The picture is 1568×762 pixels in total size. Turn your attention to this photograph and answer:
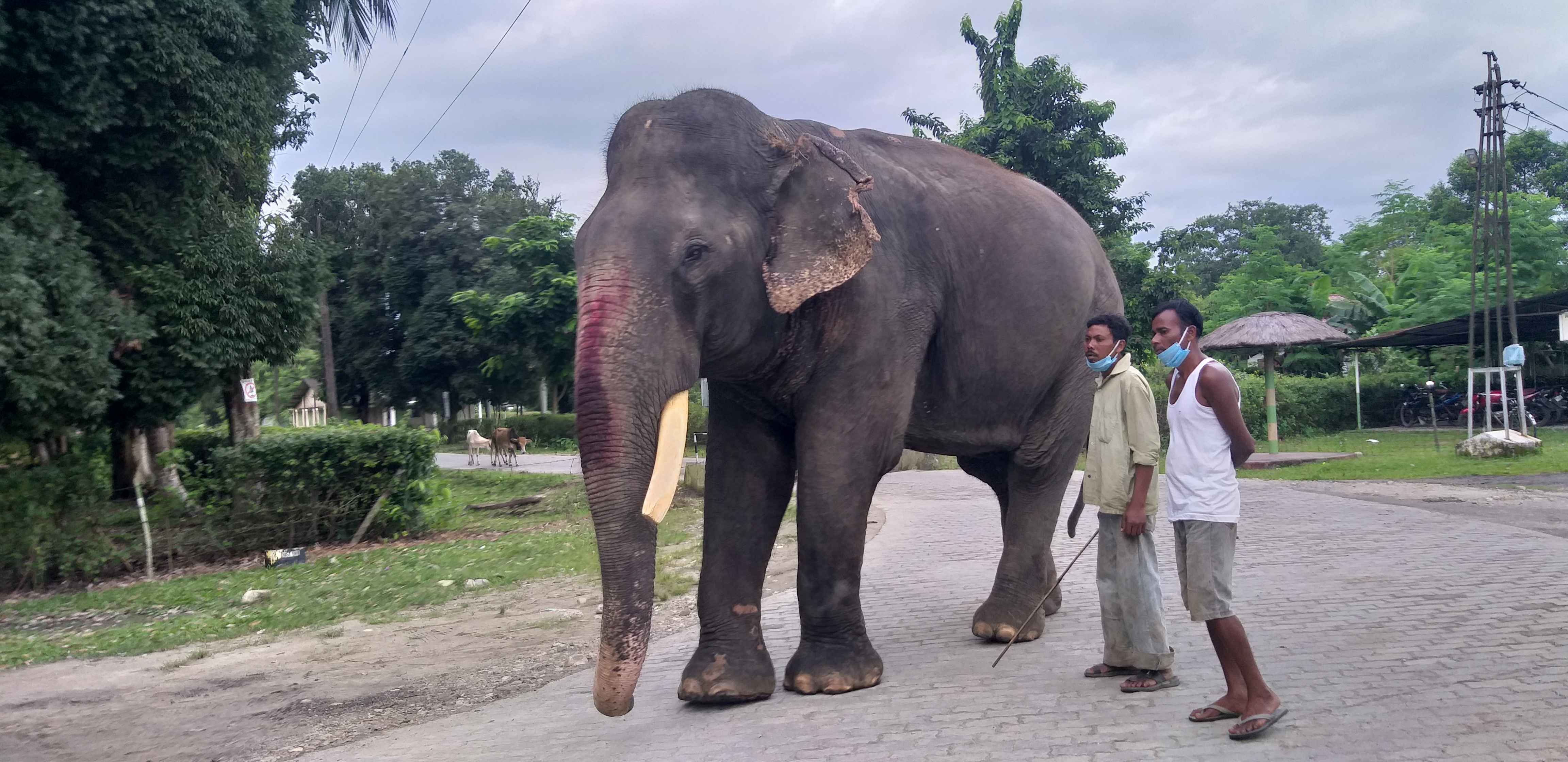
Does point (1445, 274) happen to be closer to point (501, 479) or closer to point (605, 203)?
point (501, 479)

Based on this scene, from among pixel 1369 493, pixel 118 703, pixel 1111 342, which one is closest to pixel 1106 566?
pixel 1111 342

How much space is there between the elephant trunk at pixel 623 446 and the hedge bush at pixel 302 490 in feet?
31.4

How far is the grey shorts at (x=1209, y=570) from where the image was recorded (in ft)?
14.0

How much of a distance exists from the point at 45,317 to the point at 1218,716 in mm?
10199

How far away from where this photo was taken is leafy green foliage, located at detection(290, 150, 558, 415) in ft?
139

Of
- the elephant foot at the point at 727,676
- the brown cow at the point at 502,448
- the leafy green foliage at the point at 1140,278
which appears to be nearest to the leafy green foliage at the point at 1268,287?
the leafy green foliage at the point at 1140,278

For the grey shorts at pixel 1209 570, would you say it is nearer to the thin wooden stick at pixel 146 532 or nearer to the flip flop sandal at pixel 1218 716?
the flip flop sandal at pixel 1218 716

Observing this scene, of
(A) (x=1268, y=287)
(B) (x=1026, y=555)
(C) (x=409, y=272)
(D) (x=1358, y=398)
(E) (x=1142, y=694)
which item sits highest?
(C) (x=409, y=272)

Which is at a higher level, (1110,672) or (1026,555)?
(1026,555)

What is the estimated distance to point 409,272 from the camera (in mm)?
43531

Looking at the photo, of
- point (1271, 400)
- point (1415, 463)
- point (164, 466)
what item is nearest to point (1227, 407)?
point (164, 466)

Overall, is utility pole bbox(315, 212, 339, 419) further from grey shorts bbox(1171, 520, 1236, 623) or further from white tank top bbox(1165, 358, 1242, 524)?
grey shorts bbox(1171, 520, 1236, 623)

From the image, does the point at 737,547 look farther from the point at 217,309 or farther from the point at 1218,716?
the point at 217,309

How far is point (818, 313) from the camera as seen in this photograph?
500cm
